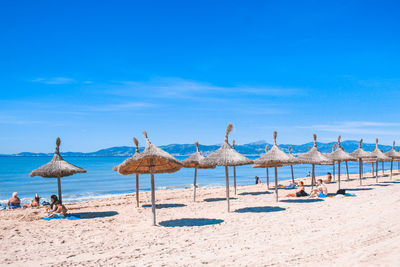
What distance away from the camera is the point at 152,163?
8.90 m

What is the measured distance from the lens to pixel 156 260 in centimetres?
577

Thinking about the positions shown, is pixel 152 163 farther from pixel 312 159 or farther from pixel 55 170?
pixel 312 159

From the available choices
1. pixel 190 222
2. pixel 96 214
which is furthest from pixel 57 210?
pixel 190 222

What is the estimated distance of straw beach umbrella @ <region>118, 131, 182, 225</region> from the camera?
840 cm

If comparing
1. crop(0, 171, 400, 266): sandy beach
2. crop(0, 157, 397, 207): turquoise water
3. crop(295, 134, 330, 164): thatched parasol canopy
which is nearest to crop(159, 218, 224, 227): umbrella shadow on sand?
crop(0, 171, 400, 266): sandy beach

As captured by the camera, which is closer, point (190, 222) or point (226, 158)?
point (190, 222)

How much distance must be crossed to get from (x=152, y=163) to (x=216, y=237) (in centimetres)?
276

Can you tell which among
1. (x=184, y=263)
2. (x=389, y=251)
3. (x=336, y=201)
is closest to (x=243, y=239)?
(x=184, y=263)

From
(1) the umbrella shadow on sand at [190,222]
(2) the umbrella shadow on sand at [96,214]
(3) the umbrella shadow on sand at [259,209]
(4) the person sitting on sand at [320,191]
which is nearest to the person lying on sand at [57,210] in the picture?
(2) the umbrella shadow on sand at [96,214]

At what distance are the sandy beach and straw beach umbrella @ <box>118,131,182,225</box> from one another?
1500 millimetres

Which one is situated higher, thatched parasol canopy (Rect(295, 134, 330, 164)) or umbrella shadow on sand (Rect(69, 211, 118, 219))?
thatched parasol canopy (Rect(295, 134, 330, 164))

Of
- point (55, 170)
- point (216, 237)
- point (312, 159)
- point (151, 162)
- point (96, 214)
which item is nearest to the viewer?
point (216, 237)

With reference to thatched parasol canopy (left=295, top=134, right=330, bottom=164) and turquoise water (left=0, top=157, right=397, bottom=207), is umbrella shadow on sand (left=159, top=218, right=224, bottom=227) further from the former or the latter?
turquoise water (left=0, top=157, right=397, bottom=207)

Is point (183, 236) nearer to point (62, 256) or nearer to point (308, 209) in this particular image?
point (62, 256)
